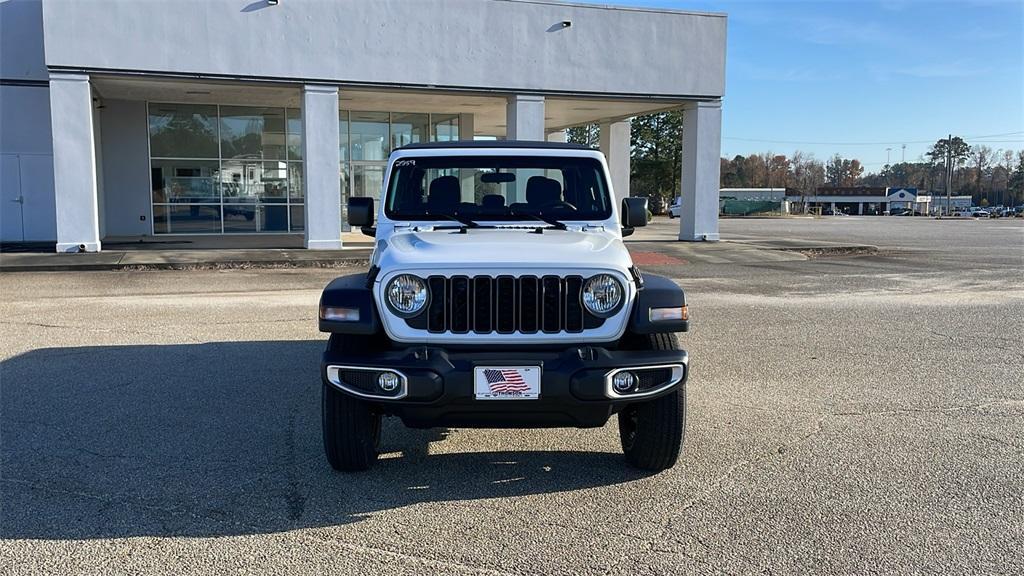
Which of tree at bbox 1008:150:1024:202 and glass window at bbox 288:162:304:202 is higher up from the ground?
tree at bbox 1008:150:1024:202

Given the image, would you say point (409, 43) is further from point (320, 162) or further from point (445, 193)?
point (445, 193)

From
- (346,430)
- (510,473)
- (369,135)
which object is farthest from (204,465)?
(369,135)

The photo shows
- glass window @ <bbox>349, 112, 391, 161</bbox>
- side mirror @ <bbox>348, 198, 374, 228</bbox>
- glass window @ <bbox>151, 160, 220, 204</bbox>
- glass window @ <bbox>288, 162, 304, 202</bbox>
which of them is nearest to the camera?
side mirror @ <bbox>348, 198, 374, 228</bbox>

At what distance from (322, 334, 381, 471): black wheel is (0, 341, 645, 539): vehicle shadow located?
14 cm

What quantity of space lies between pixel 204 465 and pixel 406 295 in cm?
169

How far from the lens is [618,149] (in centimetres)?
2933

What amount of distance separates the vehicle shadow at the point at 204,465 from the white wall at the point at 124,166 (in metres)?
18.6

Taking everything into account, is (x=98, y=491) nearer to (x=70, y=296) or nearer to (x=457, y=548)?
(x=457, y=548)

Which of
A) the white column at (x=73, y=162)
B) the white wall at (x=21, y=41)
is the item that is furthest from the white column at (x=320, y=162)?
the white wall at (x=21, y=41)

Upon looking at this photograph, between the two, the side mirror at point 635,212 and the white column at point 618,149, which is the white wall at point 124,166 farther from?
the side mirror at point 635,212

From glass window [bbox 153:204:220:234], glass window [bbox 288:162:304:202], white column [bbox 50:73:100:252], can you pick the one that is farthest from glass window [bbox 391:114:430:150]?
white column [bbox 50:73:100:252]

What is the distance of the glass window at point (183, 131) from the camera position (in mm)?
24156

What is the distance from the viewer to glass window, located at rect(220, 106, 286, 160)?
2494cm

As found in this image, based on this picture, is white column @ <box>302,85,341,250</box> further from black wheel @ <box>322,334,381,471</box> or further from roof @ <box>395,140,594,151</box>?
black wheel @ <box>322,334,381,471</box>
